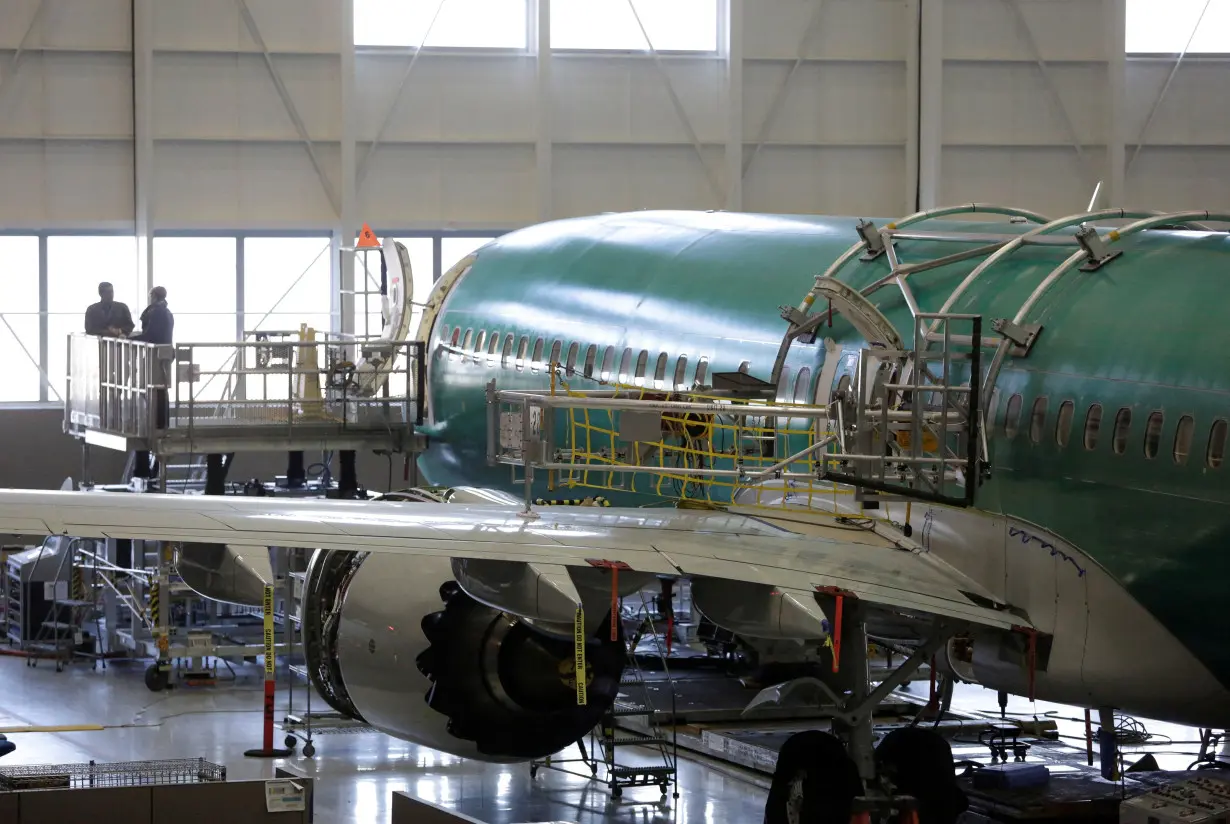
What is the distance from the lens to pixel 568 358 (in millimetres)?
18781

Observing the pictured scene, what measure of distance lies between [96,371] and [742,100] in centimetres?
1353

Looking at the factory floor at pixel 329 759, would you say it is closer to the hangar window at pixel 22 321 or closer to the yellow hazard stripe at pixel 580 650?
the yellow hazard stripe at pixel 580 650

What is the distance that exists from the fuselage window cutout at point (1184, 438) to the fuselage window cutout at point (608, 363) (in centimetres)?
751

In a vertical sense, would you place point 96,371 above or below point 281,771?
above

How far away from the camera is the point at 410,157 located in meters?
32.0

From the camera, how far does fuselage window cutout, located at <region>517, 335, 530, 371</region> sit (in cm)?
1989

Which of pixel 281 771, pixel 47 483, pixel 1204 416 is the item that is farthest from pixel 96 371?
pixel 1204 416

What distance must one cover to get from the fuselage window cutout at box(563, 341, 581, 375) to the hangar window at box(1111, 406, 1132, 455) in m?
7.89

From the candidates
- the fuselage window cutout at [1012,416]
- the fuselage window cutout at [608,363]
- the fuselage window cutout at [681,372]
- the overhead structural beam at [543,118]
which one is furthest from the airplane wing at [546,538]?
the overhead structural beam at [543,118]

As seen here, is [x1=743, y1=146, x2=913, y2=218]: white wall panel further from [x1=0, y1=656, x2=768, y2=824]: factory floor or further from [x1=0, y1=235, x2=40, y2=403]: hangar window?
[x1=0, y1=656, x2=768, y2=824]: factory floor

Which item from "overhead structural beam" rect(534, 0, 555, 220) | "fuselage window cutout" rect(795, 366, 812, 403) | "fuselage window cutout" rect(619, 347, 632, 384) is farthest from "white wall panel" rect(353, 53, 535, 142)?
"fuselage window cutout" rect(795, 366, 812, 403)

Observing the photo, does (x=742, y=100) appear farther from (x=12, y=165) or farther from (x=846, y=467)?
(x=846, y=467)

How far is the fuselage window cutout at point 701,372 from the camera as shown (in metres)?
15.9

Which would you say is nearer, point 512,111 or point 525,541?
point 525,541
